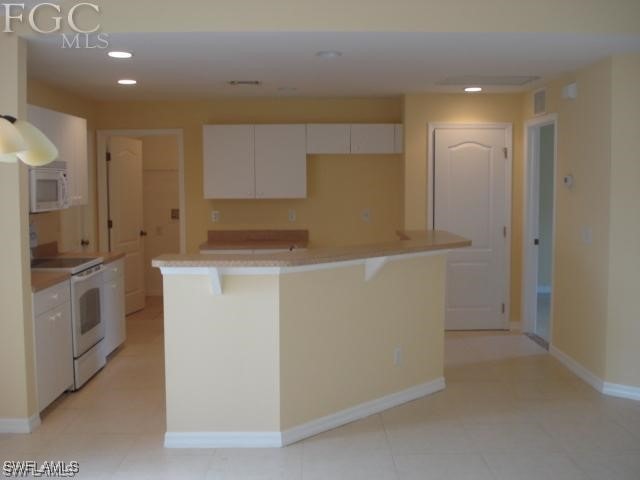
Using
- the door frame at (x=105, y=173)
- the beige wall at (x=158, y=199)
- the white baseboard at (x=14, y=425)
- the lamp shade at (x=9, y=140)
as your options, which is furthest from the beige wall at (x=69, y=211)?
the lamp shade at (x=9, y=140)

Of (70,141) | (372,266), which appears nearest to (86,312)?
(70,141)

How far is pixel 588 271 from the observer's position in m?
4.90

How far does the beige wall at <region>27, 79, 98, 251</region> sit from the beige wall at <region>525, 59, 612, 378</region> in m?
4.26

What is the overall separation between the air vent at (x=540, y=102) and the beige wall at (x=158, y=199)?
4.53 m

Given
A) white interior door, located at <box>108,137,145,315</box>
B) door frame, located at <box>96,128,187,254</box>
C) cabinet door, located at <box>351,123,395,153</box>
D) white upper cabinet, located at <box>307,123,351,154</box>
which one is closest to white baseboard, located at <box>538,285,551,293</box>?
cabinet door, located at <box>351,123,395,153</box>

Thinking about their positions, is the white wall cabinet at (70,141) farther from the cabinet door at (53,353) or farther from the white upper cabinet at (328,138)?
the white upper cabinet at (328,138)

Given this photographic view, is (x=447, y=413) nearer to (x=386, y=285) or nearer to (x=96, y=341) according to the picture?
(x=386, y=285)

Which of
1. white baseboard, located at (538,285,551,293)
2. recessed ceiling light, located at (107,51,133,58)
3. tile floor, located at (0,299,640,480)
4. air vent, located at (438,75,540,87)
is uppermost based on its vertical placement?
air vent, located at (438,75,540,87)

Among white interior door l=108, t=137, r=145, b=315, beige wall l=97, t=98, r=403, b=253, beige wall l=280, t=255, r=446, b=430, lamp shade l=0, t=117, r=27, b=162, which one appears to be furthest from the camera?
white interior door l=108, t=137, r=145, b=315

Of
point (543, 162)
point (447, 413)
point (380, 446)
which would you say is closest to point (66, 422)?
point (380, 446)

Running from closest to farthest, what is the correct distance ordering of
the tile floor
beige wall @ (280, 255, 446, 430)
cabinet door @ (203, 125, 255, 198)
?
the tile floor, beige wall @ (280, 255, 446, 430), cabinet door @ (203, 125, 255, 198)

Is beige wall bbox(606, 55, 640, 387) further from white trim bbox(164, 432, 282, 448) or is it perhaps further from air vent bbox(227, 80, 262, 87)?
air vent bbox(227, 80, 262, 87)

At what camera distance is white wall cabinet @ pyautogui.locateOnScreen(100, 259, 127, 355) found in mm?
5451

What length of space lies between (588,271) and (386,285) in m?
1.67
